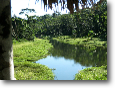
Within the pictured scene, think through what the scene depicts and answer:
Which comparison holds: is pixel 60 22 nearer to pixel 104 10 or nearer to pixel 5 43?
pixel 104 10

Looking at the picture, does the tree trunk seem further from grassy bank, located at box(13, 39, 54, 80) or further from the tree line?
the tree line

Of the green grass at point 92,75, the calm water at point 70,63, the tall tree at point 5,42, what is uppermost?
the tall tree at point 5,42

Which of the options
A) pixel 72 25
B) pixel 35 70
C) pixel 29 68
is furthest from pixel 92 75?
pixel 72 25

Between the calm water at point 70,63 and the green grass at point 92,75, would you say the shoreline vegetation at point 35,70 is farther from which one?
the calm water at point 70,63

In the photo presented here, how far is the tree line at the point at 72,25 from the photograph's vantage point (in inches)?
1041

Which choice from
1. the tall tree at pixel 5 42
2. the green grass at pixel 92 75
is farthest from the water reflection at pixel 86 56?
the tall tree at pixel 5 42

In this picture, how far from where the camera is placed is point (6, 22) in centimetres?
222

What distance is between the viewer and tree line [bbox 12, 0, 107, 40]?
26.4 metres

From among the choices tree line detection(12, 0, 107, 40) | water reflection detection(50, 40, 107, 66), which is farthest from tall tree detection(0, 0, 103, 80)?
tree line detection(12, 0, 107, 40)

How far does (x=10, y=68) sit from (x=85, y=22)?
1385 inches

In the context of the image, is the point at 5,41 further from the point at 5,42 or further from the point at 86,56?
the point at 86,56

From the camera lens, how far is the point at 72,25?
1646 inches
